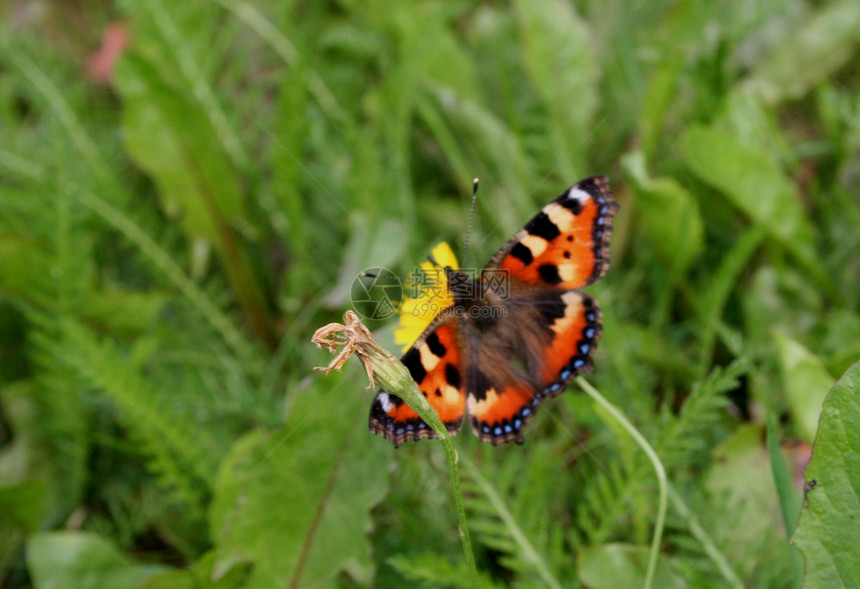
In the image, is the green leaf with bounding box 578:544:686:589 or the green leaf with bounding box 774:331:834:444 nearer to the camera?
the green leaf with bounding box 578:544:686:589

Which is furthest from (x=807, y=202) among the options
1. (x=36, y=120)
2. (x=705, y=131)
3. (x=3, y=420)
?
(x=36, y=120)

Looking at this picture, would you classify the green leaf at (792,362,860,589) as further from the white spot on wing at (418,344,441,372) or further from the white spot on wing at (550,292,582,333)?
the white spot on wing at (418,344,441,372)

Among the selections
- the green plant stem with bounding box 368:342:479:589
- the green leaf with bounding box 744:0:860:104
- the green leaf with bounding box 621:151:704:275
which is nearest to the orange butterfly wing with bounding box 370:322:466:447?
the green plant stem with bounding box 368:342:479:589

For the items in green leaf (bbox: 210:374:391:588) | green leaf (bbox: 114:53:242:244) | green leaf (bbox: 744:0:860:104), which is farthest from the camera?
green leaf (bbox: 744:0:860:104)

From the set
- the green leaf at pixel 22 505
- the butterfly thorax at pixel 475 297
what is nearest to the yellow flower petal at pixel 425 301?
the butterfly thorax at pixel 475 297

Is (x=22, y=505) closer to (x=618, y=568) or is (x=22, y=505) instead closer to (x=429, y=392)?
(x=429, y=392)

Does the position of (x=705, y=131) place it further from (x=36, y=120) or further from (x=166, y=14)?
(x=36, y=120)
